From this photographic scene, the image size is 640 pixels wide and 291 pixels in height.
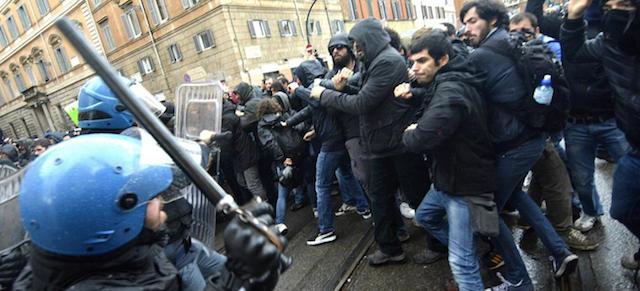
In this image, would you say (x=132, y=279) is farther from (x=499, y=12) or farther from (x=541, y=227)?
(x=499, y=12)

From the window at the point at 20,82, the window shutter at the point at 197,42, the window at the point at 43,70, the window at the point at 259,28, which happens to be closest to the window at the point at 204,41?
the window shutter at the point at 197,42

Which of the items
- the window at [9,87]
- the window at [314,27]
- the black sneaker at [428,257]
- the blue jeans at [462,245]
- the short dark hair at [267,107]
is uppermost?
the window at [9,87]

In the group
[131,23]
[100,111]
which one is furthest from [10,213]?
[131,23]

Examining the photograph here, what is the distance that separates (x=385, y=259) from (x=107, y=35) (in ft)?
91.7

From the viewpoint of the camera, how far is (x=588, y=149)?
283cm

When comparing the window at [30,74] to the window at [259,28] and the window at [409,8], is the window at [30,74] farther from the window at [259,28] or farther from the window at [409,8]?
the window at [409,8]

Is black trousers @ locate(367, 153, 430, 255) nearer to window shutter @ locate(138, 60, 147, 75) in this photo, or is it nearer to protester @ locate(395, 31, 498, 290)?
protester @ locate(395, 31, 498, 290)

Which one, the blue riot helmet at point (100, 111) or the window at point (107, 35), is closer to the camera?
A: the blue riot helmet at point (100, 111)

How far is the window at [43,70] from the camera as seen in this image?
97.2 ft

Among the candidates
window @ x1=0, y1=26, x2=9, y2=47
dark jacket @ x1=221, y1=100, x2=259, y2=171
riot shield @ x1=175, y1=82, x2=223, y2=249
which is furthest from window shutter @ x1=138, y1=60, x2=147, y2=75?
riot shield @ x1=175, y1=82, x2=223, y2=249

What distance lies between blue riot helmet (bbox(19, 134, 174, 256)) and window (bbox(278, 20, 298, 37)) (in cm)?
2145

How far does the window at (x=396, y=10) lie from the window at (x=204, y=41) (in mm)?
17821

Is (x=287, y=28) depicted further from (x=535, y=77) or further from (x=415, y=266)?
(x=535, y=77)

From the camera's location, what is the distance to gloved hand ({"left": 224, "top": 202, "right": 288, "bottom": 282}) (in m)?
0.97
